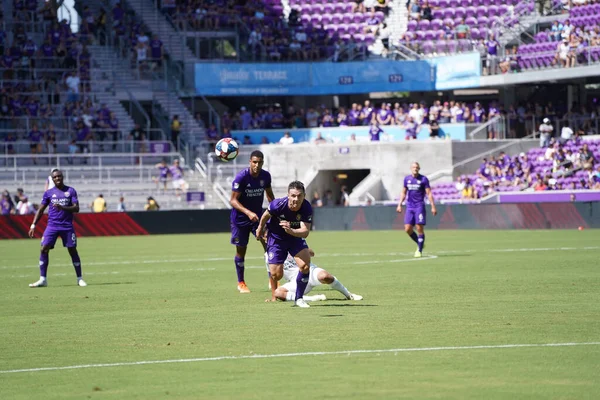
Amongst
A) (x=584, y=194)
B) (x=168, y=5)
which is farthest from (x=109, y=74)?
(x=584, y=194)

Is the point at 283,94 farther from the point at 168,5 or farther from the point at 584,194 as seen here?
the point at 584,194

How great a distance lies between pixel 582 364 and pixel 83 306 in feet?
29.3

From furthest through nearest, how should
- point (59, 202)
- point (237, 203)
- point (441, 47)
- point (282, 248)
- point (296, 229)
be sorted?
point (441, 47), point (59, 202), point (237, 203), point (282, 248), point (296, 229)

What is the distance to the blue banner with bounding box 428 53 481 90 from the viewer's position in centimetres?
5588

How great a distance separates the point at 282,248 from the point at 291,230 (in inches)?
27.1

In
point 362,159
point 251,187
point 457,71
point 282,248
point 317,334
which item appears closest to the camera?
point 317,334

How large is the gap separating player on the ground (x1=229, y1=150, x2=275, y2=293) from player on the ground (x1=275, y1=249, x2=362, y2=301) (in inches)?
35.7

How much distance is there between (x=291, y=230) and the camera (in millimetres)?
15180

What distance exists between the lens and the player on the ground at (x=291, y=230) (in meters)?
15.1

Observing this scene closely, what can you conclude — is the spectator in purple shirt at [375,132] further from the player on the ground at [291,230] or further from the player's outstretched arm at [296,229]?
the player's outstretched arm at [296,229]

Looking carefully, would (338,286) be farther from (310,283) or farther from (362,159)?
(362,159)

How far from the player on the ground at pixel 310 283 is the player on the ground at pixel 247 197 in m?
0.91

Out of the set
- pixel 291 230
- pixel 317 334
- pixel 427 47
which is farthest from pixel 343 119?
pixel 317 334

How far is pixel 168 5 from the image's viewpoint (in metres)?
60.2
